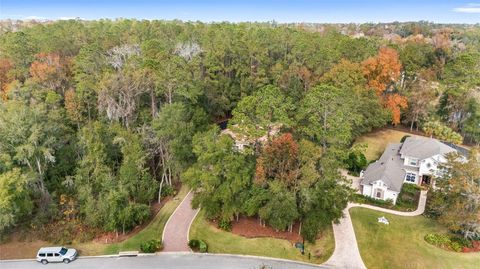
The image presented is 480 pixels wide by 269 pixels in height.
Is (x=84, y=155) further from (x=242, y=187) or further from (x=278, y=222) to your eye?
(x=278, y=222)

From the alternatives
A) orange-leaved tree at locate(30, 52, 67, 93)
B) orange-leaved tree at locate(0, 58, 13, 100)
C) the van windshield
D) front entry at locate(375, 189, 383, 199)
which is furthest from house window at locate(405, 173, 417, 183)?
orange-leaved tree at locate(0, 58, 13, 100)

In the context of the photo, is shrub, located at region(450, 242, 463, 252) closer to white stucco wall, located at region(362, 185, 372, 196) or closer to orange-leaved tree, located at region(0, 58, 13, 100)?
white stucco wall, located at region(362, 185, 372, 196)

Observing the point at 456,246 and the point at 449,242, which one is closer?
the point at 456,246

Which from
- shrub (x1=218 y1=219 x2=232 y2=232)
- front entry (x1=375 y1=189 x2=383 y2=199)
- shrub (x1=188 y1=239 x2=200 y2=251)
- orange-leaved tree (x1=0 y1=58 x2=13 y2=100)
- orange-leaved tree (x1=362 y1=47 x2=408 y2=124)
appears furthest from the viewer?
orange-leaved tree (x1=362 y1=47 x2=408 y2=124)

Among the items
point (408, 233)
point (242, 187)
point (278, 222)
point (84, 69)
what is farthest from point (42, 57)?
point (408, 233)

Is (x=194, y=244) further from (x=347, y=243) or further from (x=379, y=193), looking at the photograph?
(x=379, y=193)

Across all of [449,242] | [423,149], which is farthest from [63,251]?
[423,149]

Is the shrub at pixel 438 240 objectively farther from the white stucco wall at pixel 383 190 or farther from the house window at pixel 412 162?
the house window at pixel 412 162
